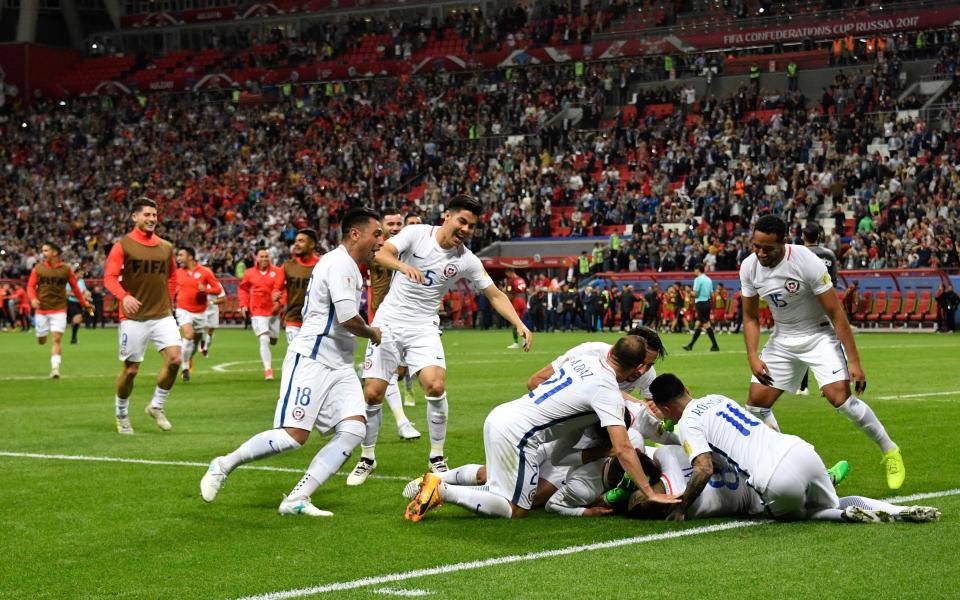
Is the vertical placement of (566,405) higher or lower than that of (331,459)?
higher

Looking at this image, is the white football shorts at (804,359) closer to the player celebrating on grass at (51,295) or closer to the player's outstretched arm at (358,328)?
the player's outstretched arm at (358,328)

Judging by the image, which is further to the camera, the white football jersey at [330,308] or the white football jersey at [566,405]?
the white football jersey at [330,308]

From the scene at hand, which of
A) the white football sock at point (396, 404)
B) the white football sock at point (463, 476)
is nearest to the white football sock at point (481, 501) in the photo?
the white football sock at point (463, 476)

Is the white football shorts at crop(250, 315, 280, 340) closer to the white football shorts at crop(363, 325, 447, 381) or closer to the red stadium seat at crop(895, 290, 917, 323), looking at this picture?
the white football shorts at crop(363, 325, 447, 381)

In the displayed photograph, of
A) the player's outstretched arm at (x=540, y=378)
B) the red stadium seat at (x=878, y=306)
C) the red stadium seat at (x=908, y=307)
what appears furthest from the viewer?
the red stadium seat at (x=878, y=306)

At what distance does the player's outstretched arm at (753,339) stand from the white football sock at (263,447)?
4097 millimetres

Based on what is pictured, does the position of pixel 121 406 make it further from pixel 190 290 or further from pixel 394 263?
pixel 190 290

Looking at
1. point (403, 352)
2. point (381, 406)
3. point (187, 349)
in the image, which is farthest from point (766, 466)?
point (187, 349)

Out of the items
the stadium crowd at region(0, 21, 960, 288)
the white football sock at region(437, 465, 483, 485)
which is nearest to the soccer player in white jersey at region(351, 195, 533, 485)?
the white football sock at region(437, 465, 483, 485)

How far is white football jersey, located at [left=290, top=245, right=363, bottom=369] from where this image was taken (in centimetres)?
970

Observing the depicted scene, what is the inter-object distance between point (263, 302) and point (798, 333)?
14.9 m

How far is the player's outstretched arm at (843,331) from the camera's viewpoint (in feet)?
34.4

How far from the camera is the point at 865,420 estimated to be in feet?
35.0

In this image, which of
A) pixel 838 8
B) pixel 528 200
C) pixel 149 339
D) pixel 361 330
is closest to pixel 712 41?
pixel 838 8
